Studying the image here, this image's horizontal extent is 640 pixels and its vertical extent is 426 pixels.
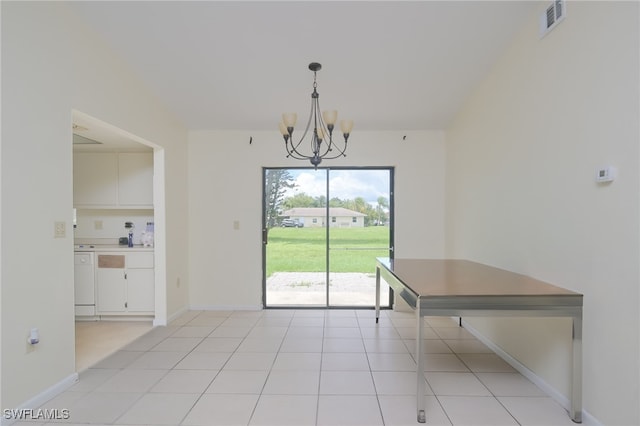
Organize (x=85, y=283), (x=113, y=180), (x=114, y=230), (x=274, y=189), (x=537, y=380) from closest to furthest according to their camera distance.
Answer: (x=537, y=380), (x=85, y=283), (x=113, y=180), (x=114, y=230), (x=274, y=189)

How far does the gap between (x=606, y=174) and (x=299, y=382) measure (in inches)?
94.6

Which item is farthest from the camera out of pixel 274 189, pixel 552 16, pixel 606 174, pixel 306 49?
pixel 274 189

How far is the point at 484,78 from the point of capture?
3047mm

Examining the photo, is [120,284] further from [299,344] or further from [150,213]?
[299,344]

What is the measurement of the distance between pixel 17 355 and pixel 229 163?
286 cm

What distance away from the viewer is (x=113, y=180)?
151 inches

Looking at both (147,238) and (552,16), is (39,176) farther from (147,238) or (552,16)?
(552,16)

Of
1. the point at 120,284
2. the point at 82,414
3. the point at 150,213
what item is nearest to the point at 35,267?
the point at 82,414

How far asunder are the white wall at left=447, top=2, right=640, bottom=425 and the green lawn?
5.14ft

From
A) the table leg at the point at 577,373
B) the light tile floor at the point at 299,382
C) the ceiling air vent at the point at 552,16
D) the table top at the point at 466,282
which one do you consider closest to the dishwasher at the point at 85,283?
the light tile floor at the point at 299,382

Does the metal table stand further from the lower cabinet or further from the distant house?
the lower cabinet

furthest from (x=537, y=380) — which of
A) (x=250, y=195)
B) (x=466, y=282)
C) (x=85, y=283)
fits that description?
(x=85, y=283)

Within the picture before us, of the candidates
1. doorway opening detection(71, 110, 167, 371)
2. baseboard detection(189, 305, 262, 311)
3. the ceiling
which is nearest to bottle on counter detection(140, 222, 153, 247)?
doorway opening detection(71, 110, 167, 371)

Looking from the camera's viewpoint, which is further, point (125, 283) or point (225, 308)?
point (225, 308)
